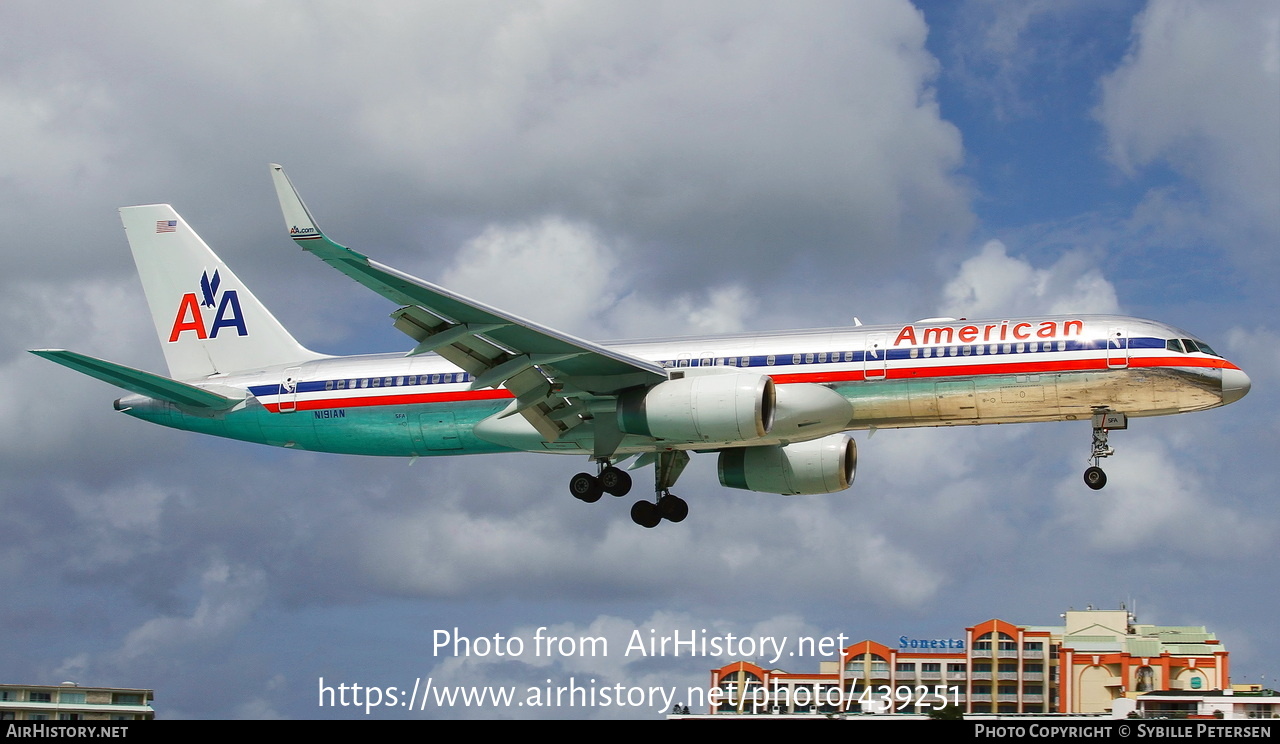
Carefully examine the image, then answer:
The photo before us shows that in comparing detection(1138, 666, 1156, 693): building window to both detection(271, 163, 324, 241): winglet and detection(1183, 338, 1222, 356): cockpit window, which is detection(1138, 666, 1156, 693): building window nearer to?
detection(1183, 338, 1222, 356): cockpit window

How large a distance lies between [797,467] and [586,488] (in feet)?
21.0

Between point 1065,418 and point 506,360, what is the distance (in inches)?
576

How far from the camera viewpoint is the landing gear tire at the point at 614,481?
3891 centimetres

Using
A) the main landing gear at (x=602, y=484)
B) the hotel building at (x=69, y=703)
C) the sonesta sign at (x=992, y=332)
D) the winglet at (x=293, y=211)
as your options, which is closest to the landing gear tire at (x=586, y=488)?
the main landing gear at (x=602, y=484)

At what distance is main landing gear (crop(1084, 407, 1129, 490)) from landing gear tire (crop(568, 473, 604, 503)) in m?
13.0

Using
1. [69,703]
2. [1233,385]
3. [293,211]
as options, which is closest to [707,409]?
[293,211]

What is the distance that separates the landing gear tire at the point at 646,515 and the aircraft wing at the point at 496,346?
181 inches

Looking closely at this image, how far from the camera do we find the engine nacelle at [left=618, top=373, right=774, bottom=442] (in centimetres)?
3438

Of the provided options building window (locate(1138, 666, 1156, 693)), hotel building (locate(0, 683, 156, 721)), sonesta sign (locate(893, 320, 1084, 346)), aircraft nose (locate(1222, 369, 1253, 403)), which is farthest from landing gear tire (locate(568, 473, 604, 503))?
building window (locate(1138, 666, 1156, 693))
